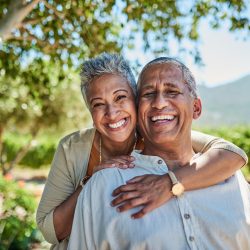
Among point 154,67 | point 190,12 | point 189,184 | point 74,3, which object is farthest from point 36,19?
point 189,184

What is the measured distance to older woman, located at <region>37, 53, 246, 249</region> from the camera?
2.51m

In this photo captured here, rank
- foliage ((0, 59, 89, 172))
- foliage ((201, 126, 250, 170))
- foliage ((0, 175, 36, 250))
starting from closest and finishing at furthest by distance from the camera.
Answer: foliage ((0, 175, 36, 250)) → foliage ((0, 59, 89, 172)) → foliage ((201, 126, 250, 170))

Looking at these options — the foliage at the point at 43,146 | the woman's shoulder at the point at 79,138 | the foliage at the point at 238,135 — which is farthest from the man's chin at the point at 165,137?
the foliage at the point at 43,146

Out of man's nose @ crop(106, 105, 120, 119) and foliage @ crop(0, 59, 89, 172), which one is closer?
man's nose @ crop(106, 105, 120, 119)

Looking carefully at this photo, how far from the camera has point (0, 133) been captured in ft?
52.7

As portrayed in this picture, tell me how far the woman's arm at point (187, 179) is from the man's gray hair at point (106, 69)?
1.82ft

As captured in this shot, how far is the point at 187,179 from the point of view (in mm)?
2381

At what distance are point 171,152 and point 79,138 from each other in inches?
22.8

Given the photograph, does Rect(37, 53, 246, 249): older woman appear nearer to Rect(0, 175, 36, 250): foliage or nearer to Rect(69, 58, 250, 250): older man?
Rect(69, 58, 250, 250): older man

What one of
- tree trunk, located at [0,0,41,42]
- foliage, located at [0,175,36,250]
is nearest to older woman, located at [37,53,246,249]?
tree trunk, located at [0,0,41,42]

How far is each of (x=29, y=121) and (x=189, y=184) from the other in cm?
1422

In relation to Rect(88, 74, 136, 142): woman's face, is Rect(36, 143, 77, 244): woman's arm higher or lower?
lower

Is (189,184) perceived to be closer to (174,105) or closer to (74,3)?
(174,105)

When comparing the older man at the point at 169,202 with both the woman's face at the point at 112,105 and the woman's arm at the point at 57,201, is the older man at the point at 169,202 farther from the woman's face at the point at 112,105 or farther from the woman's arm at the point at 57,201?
the woman's arm at the point at 57,201
